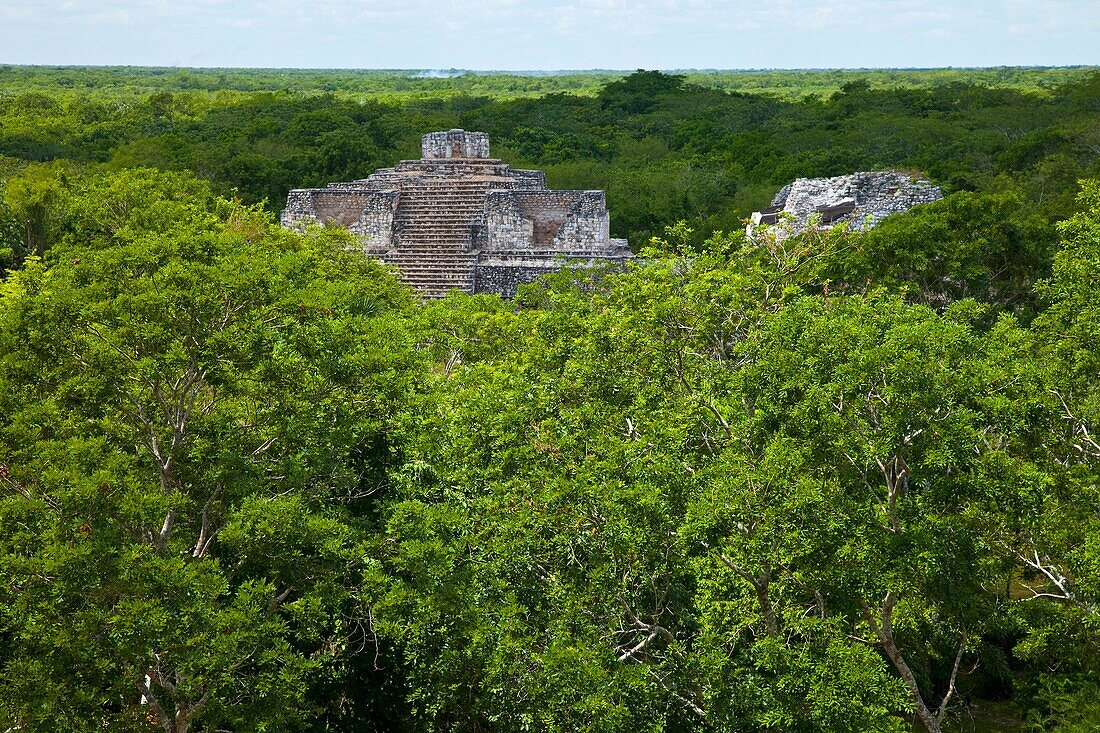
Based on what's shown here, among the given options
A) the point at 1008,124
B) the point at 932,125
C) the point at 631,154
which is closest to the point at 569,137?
the point at 631,154

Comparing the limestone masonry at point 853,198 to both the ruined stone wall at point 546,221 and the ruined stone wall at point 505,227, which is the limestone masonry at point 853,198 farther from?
the ruined stone wall at point 505,227

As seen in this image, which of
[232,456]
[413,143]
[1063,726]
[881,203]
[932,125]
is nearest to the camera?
[1063,726]

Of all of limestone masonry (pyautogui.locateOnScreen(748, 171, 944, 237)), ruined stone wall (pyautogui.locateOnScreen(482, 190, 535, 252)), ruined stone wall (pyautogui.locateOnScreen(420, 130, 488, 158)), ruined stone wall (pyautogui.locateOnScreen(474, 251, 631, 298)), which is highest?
ruined stone wall (pyautogui.locateOnScreen(420, 130, 488, 158))

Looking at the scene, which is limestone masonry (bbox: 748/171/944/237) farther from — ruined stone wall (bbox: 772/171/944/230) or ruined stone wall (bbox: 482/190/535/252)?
ruined stone wall (bbox: 482/190/535/252)

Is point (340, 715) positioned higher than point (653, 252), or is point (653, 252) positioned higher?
point (653, 252)

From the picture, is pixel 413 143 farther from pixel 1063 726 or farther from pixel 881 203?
pixel 1063 726

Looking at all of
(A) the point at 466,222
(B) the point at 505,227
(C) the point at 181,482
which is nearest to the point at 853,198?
(B) the point at 505,227

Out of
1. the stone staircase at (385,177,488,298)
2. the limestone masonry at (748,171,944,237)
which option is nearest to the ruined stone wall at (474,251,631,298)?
the stone staircase at (385,177,488,298)
